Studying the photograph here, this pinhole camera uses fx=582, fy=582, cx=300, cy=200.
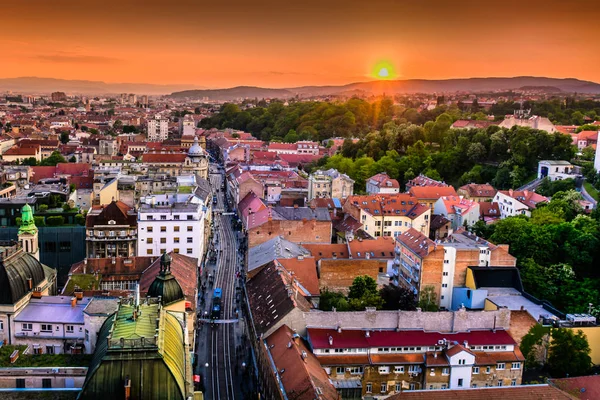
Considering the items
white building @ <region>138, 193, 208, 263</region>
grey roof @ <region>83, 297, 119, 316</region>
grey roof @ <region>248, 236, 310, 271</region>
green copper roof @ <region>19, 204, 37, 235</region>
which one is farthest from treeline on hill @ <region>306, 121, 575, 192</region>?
grey roof @ <region>83, 297, 119, 316</region>

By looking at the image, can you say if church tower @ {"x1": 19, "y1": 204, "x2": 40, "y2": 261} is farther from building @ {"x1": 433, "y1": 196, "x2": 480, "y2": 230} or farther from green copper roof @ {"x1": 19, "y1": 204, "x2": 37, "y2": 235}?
building @ {"x1": 433, "y1": 196, "x2": 480, "y2": 230}

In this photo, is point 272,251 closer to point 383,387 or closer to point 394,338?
point 394,338

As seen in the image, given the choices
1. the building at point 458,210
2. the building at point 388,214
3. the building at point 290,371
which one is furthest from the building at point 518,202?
the building at point 290,371

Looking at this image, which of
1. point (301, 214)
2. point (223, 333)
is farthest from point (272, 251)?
point (301, 214)

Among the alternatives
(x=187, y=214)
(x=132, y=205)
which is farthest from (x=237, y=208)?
(x=187, y=214)

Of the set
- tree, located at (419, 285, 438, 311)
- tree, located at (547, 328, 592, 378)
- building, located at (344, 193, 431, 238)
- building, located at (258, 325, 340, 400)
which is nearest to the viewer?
building, located at (258, 325, 340, 400)
